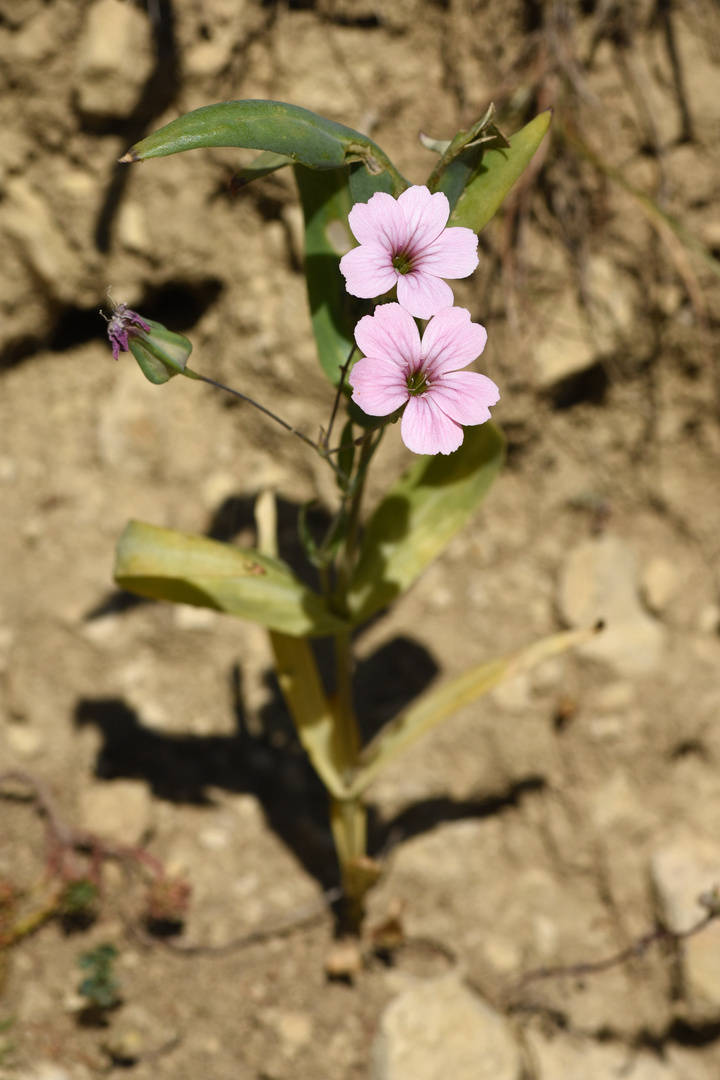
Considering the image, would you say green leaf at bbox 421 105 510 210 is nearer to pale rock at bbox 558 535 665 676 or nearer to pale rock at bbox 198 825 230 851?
pale rock at bbox 558 535 665 676

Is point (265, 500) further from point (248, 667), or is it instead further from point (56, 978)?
point (56, 978)

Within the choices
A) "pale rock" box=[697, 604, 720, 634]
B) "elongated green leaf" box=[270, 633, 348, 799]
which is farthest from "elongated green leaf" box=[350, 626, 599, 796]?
"pale rock" box=[697, 604, 720, 634]

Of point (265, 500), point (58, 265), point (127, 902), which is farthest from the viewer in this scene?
point (58, 265)

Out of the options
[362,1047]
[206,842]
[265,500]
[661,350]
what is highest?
[661,350]

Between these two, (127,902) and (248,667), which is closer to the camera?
(127,902)

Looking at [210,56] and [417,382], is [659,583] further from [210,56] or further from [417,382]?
[210,56]

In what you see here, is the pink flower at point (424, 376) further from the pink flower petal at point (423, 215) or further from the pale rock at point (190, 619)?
the pale rock at point (190, 619)

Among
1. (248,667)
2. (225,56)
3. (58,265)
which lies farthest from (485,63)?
(248,667)
